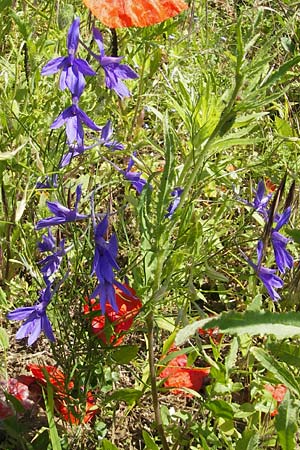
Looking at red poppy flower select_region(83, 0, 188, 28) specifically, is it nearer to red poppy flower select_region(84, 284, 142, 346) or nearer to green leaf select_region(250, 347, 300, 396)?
red poppy flower select_region(84, 284, 142, 346)

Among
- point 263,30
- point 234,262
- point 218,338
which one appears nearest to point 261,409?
point 218,338

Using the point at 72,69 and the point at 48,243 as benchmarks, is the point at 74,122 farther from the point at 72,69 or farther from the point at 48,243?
the point at 48,243

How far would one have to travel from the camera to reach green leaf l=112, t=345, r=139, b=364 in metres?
1.17

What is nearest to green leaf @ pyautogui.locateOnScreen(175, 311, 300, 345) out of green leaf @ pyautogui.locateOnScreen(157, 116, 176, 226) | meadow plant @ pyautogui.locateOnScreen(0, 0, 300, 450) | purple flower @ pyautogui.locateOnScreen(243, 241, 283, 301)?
meadow plant @ pyautogui.locateOnScreen(0, 0, 300, 450)

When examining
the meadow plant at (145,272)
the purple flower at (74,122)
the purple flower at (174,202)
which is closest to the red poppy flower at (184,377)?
the meadow plant at (145,272)

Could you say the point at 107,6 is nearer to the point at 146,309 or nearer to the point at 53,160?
the point at 53,160

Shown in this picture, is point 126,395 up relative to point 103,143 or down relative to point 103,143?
down

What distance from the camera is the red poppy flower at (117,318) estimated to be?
1.15m

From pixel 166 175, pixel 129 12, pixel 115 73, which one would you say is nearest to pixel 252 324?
pixel 166 175

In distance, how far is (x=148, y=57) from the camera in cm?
175

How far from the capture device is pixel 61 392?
1.23m

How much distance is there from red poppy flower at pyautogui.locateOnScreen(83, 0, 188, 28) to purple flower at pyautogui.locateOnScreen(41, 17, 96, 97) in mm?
201

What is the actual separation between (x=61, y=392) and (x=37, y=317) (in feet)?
0.57

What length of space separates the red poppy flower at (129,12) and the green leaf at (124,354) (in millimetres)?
598
